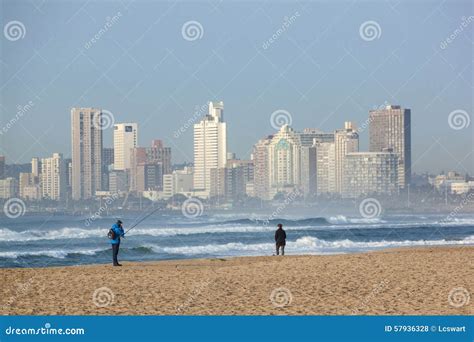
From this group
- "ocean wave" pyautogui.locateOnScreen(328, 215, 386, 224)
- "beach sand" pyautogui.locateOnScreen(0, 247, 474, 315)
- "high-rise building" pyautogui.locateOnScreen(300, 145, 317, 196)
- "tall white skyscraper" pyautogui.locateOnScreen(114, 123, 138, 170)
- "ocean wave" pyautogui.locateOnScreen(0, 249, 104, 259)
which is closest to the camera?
"beach sand" pyautogui.locateOnScreen(0, 247, 474, 315)

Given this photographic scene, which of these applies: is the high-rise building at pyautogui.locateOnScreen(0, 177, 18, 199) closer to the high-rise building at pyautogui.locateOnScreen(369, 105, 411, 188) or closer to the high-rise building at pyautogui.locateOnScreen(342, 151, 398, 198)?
the high-rise building at pyautogui.locateOnScreen(342, 151, 398, 198)

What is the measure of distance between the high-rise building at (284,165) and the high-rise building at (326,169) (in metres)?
2.21

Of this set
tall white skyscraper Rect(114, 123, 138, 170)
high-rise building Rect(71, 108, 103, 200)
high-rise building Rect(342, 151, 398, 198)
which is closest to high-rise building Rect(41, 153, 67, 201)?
high-rise building Rect(71, 108, 103, 200)

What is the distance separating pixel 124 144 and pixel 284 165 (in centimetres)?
1440

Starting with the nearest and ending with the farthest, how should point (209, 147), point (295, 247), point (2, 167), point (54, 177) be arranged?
point (295, 247) < point (2, 167) < point (54, 177) < point (209, 147)

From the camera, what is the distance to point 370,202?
287ft

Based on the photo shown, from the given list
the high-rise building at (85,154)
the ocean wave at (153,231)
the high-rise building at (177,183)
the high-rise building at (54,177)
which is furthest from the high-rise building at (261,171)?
the high-rise building at (54,177)

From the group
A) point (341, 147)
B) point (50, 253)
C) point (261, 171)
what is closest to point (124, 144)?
point (261, 171)

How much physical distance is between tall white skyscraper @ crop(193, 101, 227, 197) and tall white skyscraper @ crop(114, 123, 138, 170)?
6.45m

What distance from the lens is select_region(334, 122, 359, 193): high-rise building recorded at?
84.6 m

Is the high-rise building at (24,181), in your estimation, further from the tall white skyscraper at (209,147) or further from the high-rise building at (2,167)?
the tall white skyscraper at (209,147)

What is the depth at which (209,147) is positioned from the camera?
3275 inches

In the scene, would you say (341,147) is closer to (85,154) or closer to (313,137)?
(313,137)

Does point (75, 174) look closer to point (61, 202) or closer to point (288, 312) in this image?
point (61, 202)
